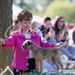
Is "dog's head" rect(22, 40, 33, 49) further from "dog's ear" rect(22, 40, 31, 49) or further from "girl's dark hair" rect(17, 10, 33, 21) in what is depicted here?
"girl's dark hair" rect(17, 10, 33, 21)

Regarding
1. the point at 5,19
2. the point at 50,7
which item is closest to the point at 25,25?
the point at 5,19

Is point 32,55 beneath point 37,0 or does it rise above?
beneath

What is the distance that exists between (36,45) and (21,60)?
0.31 meters

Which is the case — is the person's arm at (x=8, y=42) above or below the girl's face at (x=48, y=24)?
below

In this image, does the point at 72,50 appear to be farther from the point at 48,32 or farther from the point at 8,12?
the point at 8,12

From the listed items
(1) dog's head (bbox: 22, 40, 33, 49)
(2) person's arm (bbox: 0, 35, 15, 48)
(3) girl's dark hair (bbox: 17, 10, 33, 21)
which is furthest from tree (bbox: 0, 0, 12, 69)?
(1) dog's head (bbox: 22, 40, 33, 49)

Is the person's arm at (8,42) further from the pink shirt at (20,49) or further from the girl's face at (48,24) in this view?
the girl's face at (48,24)

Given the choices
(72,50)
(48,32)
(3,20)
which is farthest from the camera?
(72,50)

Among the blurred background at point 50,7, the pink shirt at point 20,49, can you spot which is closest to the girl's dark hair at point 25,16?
the pink shirt at point 20,49

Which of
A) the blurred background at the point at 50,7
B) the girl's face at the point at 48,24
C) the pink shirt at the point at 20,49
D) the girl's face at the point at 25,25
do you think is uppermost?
the blurred background at the point at 50,7

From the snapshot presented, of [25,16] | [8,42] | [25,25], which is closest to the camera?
[8,42]

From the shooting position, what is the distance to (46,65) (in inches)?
409

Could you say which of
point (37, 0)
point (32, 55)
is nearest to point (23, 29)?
point (32, 55)

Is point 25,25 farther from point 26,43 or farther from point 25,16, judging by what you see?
point 26,43
